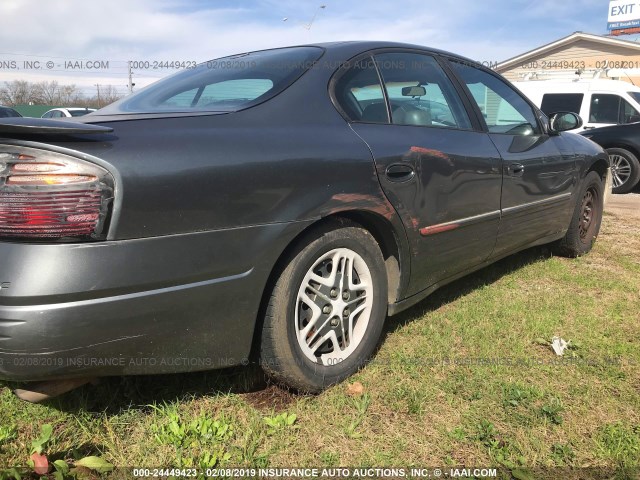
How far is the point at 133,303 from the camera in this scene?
5.31ft

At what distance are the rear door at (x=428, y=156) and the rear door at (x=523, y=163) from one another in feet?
0.54

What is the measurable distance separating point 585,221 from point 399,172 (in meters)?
2.83

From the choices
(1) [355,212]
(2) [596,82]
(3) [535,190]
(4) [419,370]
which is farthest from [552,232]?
(2) [596,82]

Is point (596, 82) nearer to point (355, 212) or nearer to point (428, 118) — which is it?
point (428, 118)

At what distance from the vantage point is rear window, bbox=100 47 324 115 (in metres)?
2.21

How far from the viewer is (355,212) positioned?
2.25 meters

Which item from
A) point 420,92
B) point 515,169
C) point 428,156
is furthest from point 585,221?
point 428,156

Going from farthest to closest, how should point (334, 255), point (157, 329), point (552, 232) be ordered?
point (552, 232), point (334, 255), point (157, 329)

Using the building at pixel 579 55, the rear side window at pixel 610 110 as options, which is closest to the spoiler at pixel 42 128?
the rear side window at pixel 610 110

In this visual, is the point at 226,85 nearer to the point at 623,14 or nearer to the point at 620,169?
the point at 620,169

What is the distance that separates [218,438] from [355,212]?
1058 mm

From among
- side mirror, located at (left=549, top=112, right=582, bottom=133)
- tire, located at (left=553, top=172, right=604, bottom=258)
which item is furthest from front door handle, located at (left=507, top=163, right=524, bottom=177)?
tire, located at (left=553, top=172, right=604, bottom=258)

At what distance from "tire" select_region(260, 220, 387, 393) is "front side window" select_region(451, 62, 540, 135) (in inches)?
56.7

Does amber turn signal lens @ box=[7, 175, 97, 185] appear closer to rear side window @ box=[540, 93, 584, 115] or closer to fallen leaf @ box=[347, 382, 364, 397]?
fallen leaf @ box=[347, 382, 364, 397]
